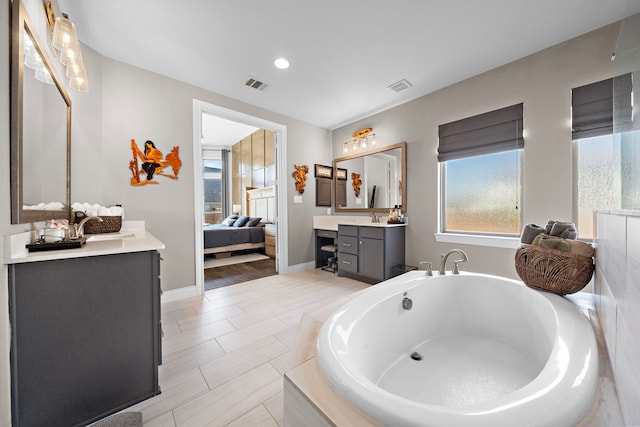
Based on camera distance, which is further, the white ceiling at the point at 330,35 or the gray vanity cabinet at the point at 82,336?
the white ceiling at the point at 330,35

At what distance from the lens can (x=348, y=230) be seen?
3.23 meters

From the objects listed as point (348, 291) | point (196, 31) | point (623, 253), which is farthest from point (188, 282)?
point (623, 253)

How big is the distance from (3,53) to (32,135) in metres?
0.35

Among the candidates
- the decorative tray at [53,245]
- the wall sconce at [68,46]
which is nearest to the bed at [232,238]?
the wall sconce at [68,46]

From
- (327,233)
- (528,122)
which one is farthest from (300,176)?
(528,122)

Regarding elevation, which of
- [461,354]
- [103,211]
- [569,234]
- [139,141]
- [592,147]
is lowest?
[461,354]

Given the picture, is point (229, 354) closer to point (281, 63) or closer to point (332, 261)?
point (332, 261)

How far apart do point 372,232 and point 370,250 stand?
24 centimetres

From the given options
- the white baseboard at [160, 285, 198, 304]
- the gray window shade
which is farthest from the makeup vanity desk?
the white baseboard at [160, 285, 198, 304]

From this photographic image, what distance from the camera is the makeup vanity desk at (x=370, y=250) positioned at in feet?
9.27

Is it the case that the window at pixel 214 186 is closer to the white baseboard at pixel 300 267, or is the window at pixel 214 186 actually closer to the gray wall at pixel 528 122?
the white baseboard at pixel 300 267

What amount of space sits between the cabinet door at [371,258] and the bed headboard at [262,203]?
8.74 feet

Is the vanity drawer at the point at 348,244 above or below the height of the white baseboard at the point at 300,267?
above

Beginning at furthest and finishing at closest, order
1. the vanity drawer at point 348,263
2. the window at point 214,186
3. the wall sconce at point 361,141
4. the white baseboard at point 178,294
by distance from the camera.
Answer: the window at point 214,186 → the wall sconce at point 361,141 → the vanity drawer at point 348,263 → the white baseboard at point 178,294
